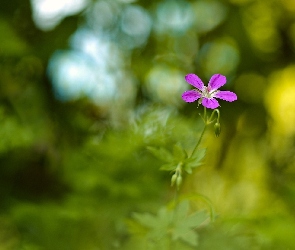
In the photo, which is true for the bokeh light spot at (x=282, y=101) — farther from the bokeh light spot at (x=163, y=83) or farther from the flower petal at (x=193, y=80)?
the flower petal at (x=193, y=80)

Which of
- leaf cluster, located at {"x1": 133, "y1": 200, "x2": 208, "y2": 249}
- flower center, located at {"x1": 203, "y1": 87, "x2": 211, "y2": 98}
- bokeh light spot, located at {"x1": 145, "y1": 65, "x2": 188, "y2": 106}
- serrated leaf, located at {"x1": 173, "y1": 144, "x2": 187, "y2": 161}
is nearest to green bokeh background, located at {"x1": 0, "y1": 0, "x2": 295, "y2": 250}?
bokeh light spot, located at {"x1": 145, "y1": 65, "x2": 188, "y2": 106}

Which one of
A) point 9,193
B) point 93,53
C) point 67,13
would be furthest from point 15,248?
point 67,13

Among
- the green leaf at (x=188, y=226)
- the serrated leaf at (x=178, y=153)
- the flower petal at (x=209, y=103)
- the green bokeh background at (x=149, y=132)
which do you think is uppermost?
the green bokeh background at (x=149, y=132)

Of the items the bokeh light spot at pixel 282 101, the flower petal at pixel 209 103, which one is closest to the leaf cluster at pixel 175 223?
the flower petal at pixel 209 103

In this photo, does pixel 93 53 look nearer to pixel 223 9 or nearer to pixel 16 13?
pixel 16 13

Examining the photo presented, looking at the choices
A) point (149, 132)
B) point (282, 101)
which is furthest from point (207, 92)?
point (282, 101)

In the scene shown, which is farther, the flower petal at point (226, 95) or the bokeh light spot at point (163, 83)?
the bokeh light spot at point (163, 83)

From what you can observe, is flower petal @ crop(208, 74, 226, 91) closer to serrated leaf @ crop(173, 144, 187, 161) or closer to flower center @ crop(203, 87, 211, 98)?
flower center @ crop(203, 87, 211, 98)

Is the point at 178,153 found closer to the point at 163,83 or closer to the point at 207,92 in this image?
the point at 207,92
